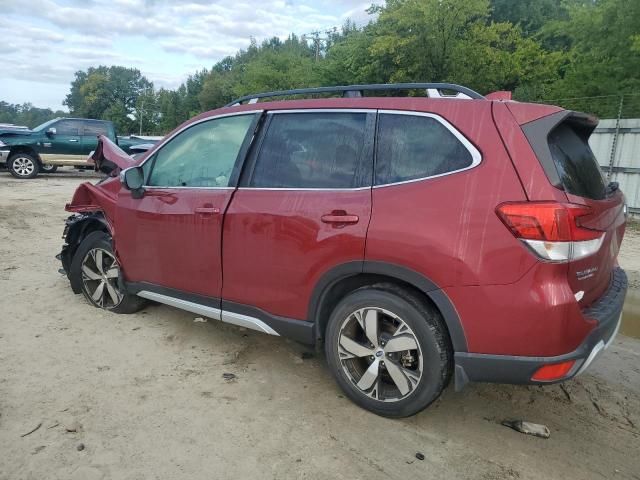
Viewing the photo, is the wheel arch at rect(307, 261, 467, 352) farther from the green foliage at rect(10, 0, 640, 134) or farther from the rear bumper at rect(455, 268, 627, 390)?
the green foliage at rect(10, 0, 640, 134)

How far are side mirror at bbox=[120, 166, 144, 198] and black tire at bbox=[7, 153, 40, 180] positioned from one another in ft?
44.4

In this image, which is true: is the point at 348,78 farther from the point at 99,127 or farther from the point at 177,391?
the point at 177,391

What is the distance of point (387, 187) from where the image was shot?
2797 millimetres

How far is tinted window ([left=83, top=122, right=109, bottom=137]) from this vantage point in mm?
16141

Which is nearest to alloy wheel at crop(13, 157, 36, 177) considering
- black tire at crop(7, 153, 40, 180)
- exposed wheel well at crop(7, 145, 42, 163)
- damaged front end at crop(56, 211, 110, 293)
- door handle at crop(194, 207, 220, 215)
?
black tire at crop(7, 153, 40, 180)

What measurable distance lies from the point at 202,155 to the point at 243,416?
187cm

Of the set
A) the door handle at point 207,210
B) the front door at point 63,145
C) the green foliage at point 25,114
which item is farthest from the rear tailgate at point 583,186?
the green foliage at point 25,114

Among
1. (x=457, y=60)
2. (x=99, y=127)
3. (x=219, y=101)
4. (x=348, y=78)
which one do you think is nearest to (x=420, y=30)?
(x=457, y=60)

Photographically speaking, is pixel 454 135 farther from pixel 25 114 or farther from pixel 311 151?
pixel 25 114

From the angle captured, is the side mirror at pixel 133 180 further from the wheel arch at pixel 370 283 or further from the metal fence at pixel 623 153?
the metal fence at pixel 623 153

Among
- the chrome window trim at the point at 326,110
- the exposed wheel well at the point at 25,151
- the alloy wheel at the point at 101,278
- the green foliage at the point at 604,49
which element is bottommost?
the alloy wheel at the point at 101,278

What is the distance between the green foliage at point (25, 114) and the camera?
13312 centimetres

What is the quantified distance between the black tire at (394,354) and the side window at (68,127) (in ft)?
50.7

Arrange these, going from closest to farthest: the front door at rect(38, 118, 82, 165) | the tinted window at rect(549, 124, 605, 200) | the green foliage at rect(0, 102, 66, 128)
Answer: the tinted window at rect(549, 124, 605, 200), the front door at rect(38, 118, 82, 165), the green foliage at rect(0, 102, 66, 128)
